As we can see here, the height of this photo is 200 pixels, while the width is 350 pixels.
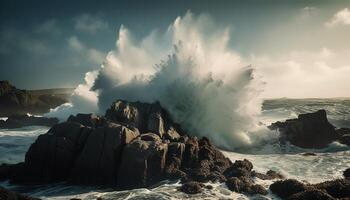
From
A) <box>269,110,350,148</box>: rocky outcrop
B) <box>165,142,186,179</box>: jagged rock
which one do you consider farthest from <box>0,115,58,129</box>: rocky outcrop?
<box>269,110,350,148</box>: rocky outcrop

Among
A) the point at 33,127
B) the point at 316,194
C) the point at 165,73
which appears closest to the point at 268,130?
the point at 165,73

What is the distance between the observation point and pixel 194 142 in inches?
861

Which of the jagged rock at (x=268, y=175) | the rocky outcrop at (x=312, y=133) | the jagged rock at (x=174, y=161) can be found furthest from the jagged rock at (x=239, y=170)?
the rocky outcrop at (x=312, y=133)

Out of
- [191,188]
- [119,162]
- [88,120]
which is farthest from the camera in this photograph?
[88,120]

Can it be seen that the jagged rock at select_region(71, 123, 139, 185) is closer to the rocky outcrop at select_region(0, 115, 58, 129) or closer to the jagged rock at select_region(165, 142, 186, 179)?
the jagged rock at select_region(165, 142, 186, 179)

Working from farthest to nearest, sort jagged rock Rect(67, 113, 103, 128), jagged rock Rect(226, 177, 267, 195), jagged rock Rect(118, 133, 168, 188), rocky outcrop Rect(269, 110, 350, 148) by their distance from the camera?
rocky outcrop Rect(269, 110, 350, 148) → jagged rock Rect(67, 113, 103, 128) → jagged rock Rect(118, 133, 168, 188) → jagged rock Rect(226, 177, 267, 195)

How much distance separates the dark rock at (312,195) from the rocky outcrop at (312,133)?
15.2m

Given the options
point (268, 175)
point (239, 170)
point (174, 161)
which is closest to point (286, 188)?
point (268, 175)

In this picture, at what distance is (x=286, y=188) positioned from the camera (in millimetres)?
16391

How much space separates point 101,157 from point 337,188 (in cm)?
1244

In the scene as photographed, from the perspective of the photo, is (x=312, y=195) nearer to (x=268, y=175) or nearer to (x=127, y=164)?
(x=268, y=175)

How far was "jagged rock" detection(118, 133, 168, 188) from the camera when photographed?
17797mm

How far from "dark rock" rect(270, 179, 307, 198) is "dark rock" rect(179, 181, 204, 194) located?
146 inches

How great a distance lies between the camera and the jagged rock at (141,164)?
17.8 meters
